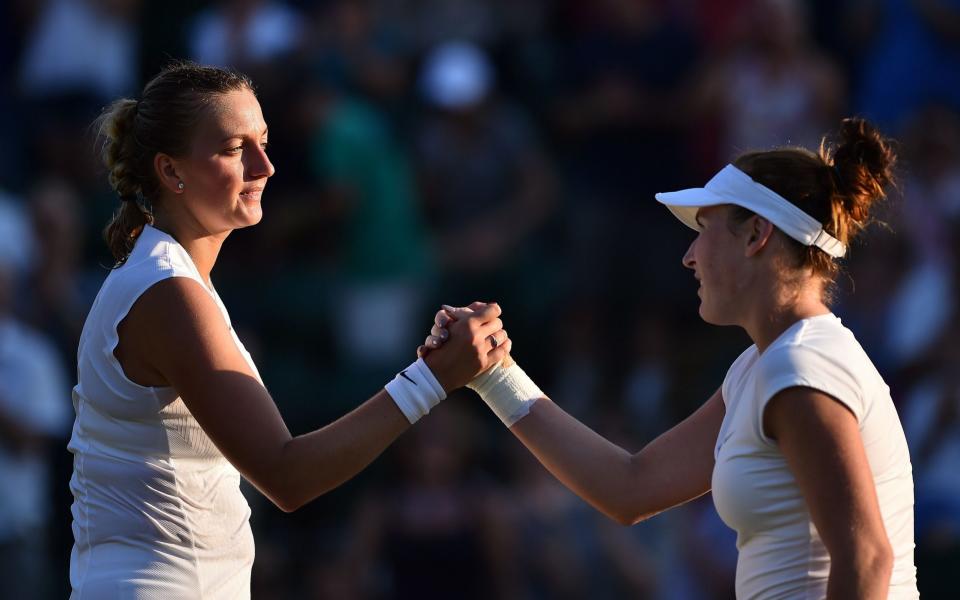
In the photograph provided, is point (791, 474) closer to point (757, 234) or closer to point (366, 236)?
point (757, 234)

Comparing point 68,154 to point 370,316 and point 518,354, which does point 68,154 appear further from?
point 518,354

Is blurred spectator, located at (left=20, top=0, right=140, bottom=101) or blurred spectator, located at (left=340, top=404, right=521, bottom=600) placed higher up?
blurred spectator, located at (left=20, top=0, right=140, bottom=101)

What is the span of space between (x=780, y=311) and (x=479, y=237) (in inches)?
186

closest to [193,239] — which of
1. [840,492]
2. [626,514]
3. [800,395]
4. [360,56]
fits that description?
[626,514]

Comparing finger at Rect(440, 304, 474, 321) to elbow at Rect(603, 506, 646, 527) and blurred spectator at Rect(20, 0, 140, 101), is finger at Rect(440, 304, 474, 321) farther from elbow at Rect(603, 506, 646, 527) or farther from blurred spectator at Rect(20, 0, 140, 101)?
blurred spectator at Rect(20, 0, 140, 101)

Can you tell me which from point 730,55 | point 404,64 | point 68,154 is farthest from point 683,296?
point 68,154

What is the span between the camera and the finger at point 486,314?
11.6 feet

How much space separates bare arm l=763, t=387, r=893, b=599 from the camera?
2.69 m

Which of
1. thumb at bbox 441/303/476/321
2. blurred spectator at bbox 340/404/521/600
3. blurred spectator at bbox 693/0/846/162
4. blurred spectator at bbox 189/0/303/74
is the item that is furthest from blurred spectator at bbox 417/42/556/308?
thumb at bbox 441/303/476/321

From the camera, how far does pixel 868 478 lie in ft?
8.96

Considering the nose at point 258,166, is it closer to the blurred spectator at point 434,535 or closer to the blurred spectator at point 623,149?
the blurred spectator at point 434,535

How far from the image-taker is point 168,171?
127 inches

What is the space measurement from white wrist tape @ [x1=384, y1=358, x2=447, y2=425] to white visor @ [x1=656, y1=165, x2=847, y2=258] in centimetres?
67

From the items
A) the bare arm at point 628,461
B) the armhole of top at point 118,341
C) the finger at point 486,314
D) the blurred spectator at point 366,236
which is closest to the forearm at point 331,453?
the armhole of top at point 118,341
